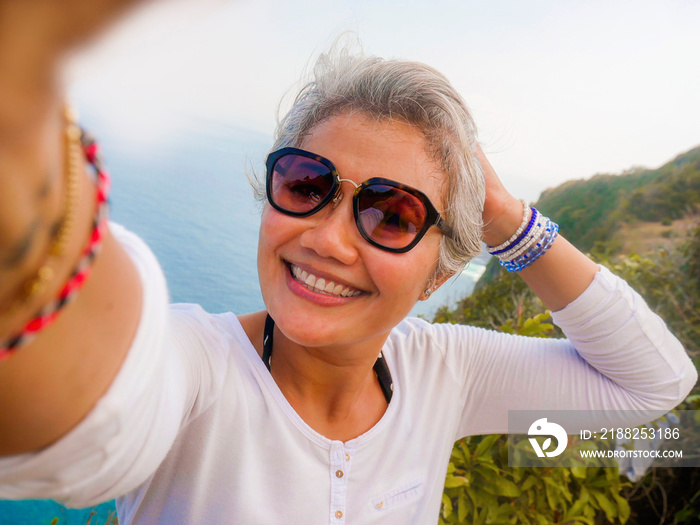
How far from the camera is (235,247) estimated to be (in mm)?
3545

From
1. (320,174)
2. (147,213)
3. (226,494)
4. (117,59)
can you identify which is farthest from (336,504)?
(147,213)

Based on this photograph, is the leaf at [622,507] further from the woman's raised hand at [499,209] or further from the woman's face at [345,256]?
the woman's face at [345,256]

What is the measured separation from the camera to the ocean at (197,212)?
303 centimetres

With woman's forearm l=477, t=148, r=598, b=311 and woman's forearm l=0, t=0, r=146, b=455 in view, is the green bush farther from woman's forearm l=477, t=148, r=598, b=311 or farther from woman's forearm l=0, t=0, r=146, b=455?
woman's forearm l=0, t=0, r=146, b=455

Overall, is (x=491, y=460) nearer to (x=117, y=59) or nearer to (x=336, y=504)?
(x=336, y=504)

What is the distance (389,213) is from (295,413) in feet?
2.53

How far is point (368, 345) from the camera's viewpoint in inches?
71.0

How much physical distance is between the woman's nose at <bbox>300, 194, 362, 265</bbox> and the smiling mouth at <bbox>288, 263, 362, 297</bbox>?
3.5 inches

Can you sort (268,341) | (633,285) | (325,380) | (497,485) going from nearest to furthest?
(268,341) < (325,380) < (497,485) < (633,285)

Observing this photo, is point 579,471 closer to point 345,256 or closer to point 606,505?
point 606,505

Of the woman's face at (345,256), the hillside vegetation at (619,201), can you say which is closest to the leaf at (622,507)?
the woman's face at (345,256)

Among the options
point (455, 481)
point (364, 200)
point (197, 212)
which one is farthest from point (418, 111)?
point (197, 212)

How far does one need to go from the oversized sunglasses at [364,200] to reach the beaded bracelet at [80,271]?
1.09 meters

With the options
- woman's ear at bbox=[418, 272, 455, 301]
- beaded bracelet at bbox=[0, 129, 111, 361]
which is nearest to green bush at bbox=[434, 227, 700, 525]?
woman's ear at bbox=[418, 272, 455, 301]
